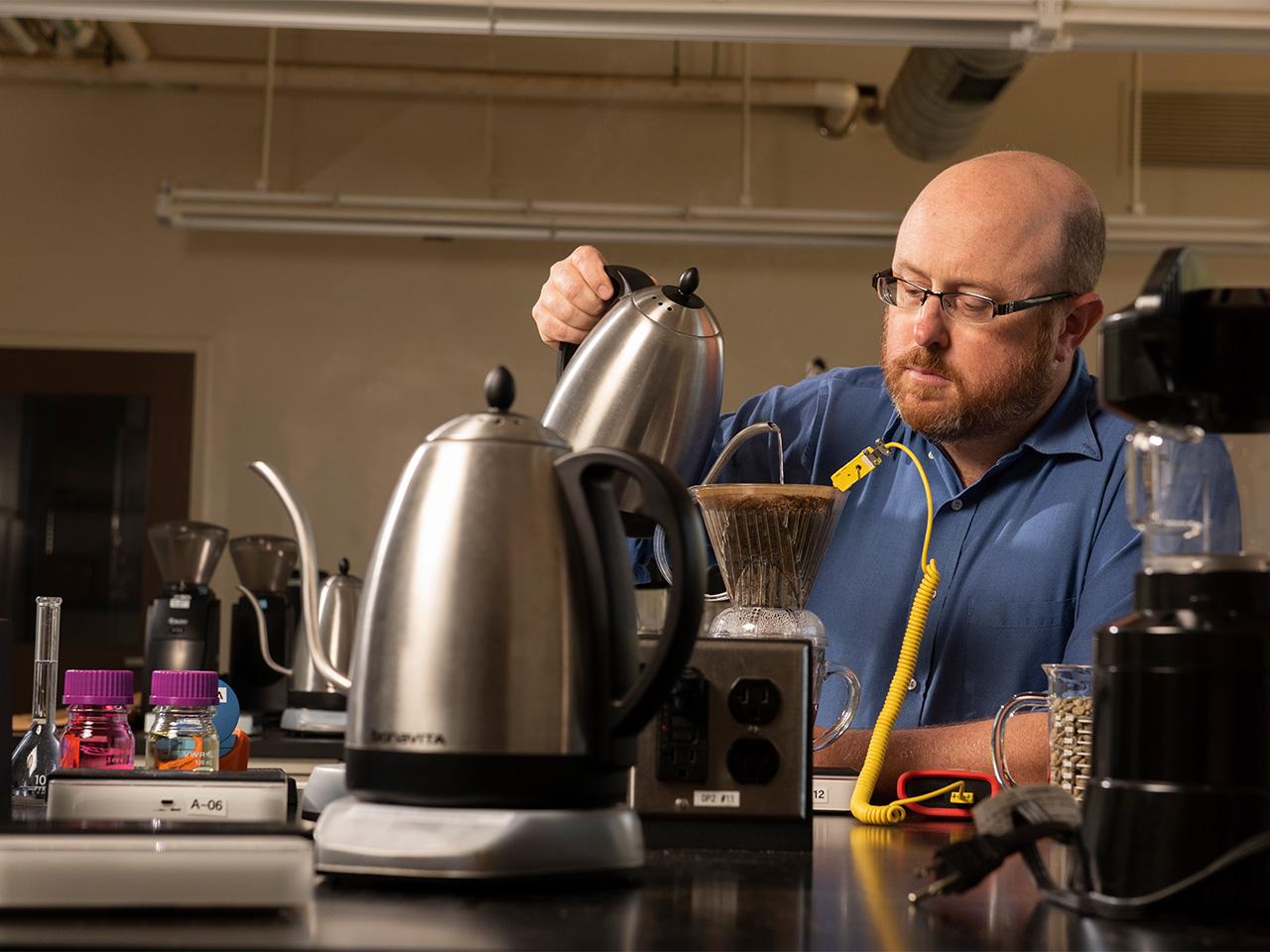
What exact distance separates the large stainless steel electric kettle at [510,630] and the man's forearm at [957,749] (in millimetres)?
671

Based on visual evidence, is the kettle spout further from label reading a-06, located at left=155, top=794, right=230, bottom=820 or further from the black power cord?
the black power cord

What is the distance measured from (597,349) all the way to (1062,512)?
757 mm

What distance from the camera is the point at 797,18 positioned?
2934 mm

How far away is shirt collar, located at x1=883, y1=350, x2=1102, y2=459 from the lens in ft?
6.23

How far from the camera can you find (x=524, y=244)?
6.01m

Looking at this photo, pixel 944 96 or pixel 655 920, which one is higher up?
pixel 944 96

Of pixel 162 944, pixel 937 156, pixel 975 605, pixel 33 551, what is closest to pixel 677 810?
pixel 162 944

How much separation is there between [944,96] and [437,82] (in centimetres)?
200

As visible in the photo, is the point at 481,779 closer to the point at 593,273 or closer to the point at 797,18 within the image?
the point at 593,273

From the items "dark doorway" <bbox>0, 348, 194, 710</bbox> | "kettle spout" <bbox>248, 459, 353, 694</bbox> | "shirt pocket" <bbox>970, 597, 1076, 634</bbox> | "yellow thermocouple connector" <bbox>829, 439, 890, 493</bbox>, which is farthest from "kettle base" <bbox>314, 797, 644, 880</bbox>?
"dark doorway" <bbox>0, 348, 194, 710</bbox>

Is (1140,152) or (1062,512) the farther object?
(1140,152)

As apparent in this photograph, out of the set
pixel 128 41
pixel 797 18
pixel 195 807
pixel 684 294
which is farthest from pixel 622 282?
pixel 128 41

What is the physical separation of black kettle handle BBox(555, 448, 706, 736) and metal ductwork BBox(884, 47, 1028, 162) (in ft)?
13.2

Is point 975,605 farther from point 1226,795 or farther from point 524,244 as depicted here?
point 524,244
